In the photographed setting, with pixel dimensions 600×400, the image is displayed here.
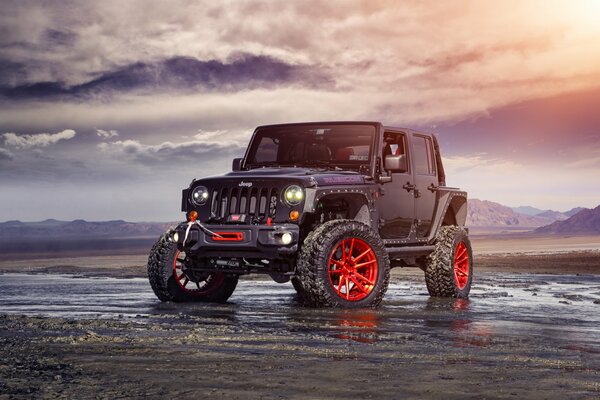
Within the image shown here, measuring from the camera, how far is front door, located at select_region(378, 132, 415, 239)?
995 centimetres

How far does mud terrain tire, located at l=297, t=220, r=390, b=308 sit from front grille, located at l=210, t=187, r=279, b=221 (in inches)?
24.4

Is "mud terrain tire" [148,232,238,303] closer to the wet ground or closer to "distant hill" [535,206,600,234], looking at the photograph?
the wet ground

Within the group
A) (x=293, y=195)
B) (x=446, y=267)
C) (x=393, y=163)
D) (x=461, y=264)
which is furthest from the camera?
(x=461, y=264)

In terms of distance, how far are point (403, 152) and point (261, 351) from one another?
226 inches

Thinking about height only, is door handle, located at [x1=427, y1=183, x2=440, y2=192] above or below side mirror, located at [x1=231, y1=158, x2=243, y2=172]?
below

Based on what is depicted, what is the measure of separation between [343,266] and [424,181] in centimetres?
261

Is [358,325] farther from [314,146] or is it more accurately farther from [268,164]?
[268,164]

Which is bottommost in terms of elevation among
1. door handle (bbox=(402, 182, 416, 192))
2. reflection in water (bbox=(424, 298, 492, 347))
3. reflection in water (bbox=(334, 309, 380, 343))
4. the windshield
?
reflection in water (bbox=(424, 298, 492, 347))

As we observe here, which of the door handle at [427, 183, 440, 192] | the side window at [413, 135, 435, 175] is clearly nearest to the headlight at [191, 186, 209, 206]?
the side window at [413, 135, 435, 175]

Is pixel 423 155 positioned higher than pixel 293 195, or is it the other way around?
pixel 423 155

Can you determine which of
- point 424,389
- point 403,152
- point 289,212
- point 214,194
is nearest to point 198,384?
point 424,389

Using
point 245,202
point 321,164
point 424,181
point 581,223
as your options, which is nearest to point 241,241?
point 245,202

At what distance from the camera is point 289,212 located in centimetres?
868

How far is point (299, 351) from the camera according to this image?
543 centimetres
